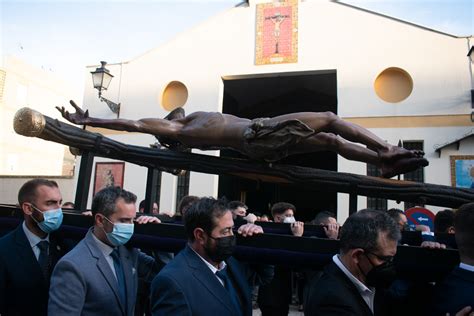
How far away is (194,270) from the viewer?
2.11 m

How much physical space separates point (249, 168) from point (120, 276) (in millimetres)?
1314

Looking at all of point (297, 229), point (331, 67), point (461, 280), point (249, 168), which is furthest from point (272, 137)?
point (331, 67)

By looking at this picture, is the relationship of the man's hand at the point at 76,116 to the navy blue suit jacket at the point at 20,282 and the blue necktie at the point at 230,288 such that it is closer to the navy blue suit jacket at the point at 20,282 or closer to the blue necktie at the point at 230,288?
the navy blue suit jacket at the point at 20,282

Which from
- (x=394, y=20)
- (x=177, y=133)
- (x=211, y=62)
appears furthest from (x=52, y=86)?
(x=177, y=133)

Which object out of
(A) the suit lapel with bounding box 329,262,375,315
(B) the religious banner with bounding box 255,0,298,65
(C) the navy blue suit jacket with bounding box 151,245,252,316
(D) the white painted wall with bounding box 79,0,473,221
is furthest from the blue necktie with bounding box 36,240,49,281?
(B) the religious banner with bounding box 255,0,298,65

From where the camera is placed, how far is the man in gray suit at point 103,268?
219cm

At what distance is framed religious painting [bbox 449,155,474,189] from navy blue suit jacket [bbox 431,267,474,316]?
28.0ft

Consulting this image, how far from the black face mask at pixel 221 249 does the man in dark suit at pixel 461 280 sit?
1004mm

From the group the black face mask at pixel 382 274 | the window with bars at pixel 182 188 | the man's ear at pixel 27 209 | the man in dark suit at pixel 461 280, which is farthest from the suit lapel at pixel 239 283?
the window with bars at pixel 182 188

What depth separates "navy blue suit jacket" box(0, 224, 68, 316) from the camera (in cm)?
258

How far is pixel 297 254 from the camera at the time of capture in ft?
7.15

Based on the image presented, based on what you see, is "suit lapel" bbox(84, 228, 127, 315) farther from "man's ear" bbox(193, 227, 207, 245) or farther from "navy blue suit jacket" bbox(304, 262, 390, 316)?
"navy blue suit jacket" bbox(304, 262, 390, 316)

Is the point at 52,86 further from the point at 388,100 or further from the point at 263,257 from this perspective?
the point at 263,257

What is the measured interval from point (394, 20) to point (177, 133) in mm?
9013
